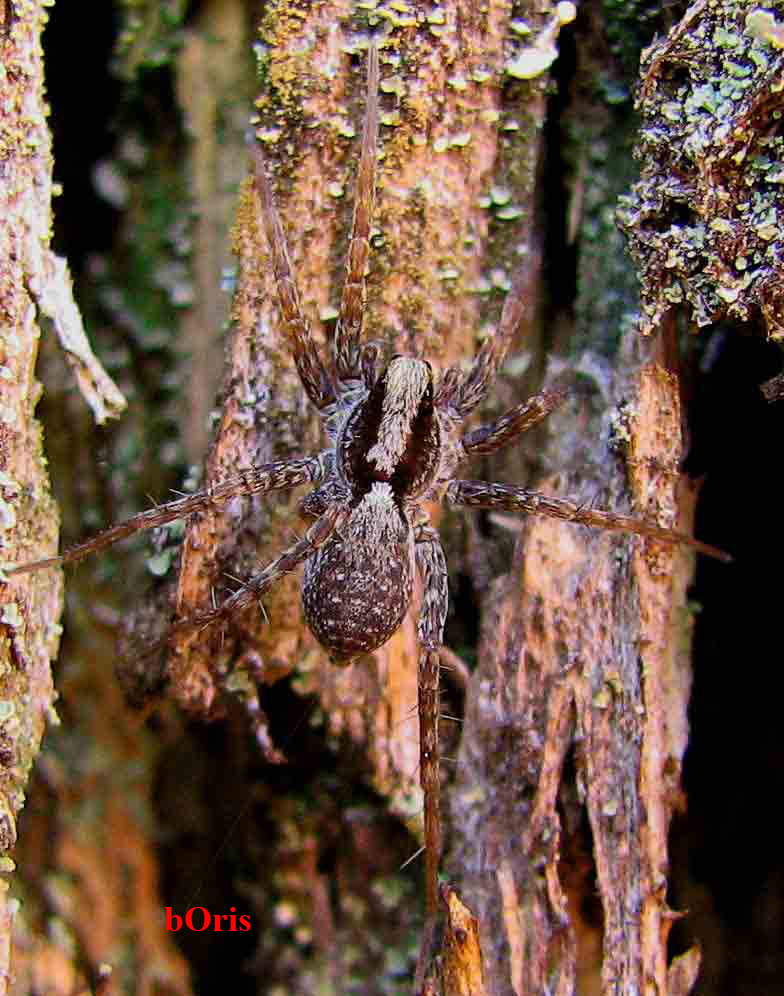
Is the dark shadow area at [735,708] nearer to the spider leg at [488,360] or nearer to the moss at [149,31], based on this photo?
the spider leg at [488,360]

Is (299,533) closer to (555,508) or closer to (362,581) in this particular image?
(362,581)

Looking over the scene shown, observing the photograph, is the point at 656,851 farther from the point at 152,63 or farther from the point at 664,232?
the point at 152,63

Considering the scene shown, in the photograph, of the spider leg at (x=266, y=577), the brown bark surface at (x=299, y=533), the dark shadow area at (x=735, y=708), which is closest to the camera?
the brown bark surface at (x=299, y=533)

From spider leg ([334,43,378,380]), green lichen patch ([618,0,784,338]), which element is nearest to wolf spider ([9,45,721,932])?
spider leg ([334,43,378,380])

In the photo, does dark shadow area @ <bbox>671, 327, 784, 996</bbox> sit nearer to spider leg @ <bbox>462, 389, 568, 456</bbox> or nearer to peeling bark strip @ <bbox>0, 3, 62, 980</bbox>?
spider leg @ <bbox>462, 389, 568, 456</bbox>

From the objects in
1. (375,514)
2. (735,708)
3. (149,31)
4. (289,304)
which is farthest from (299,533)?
(149,31)

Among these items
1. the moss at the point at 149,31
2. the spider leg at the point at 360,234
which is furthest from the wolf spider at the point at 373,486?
the moss at the point at 149,31

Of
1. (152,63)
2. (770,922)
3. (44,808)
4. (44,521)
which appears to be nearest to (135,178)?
(152,63)
